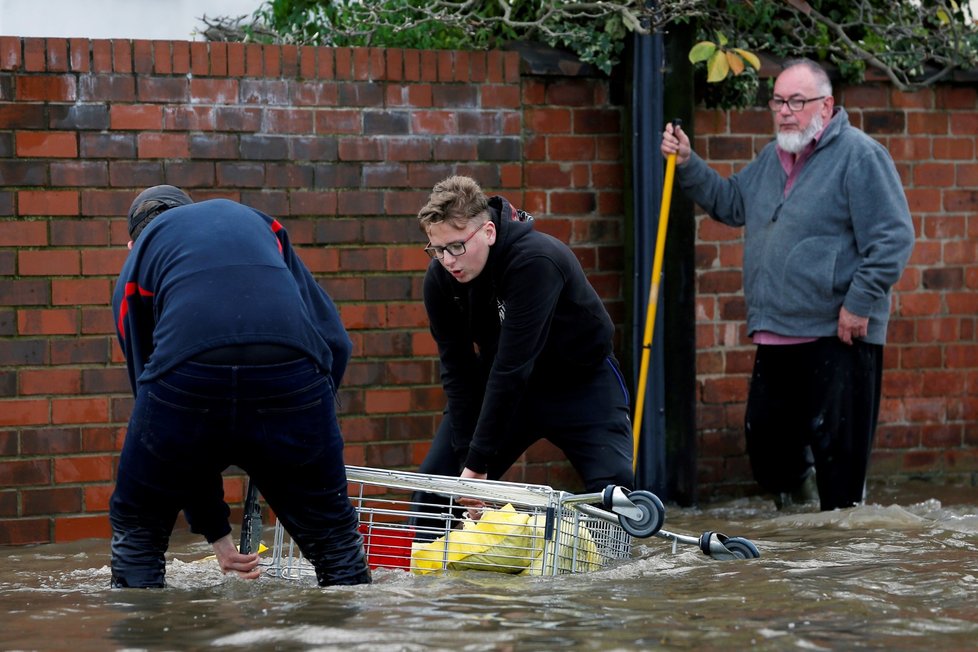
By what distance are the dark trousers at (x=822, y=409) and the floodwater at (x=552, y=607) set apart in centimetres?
81

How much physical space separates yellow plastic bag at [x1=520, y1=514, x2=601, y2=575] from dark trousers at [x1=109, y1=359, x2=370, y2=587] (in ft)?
1.84

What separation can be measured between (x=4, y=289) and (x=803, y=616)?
388cm

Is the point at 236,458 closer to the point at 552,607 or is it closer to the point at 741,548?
the point at 552,607

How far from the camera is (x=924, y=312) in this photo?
784 cm

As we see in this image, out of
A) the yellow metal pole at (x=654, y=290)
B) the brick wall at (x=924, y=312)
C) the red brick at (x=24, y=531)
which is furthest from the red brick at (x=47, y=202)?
the brick wall at (x=924, y=312)

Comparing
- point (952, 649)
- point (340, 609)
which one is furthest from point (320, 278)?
point (952, 649)

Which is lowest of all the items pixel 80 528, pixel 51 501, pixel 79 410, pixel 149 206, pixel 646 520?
pixel 80 528

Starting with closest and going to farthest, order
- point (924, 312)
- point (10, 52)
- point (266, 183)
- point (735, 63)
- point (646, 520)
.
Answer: point (646, 520) → point (10, 52) → point (266, 183) → point (735, 63) → point (924, 312)

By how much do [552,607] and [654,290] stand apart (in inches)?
113

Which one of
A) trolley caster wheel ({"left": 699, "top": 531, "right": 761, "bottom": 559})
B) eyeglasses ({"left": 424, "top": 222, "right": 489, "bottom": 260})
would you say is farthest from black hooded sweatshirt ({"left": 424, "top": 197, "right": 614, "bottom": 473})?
trolley caster wheel ({"left": 699, "top": 531, "right": 761, "bottom": 559})

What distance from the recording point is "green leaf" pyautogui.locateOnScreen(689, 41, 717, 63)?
6863 millimetres

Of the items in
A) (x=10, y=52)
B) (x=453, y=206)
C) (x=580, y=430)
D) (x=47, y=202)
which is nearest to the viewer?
(x=453, y=206)

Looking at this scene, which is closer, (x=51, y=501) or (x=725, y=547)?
(x=725, y=547)

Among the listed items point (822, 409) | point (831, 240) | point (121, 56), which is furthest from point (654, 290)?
point (121, 56)
